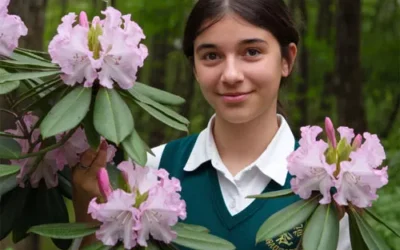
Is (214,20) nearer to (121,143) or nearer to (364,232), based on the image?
(121,143)

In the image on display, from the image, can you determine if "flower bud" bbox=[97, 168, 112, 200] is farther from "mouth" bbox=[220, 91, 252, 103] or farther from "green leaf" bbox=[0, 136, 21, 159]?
"mouth" bbox=[220, 91, 252, 103]

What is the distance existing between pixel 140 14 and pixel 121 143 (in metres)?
4.44

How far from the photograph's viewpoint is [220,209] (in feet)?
6.17

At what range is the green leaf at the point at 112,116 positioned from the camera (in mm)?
1470

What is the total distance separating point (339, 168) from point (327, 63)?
245 inches

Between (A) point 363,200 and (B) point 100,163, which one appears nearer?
(A) point 363,200

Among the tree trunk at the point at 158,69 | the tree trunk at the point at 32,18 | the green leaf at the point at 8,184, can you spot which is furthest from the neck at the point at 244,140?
the tree trunk at the point at 158,69

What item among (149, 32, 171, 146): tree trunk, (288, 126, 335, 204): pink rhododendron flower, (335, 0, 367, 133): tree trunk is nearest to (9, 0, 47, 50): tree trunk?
(288, 126, 335, 204): pink rhododendron flower

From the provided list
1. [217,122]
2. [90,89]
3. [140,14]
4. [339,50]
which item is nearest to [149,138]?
[140,14]

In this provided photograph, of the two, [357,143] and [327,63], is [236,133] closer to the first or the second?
[357,143]

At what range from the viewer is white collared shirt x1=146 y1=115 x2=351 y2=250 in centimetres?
189

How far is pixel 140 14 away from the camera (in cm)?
582

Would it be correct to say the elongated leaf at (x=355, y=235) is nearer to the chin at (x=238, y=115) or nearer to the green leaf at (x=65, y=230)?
the chin at (x=238, y=115)

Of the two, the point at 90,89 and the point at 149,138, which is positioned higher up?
the point at 90,89
